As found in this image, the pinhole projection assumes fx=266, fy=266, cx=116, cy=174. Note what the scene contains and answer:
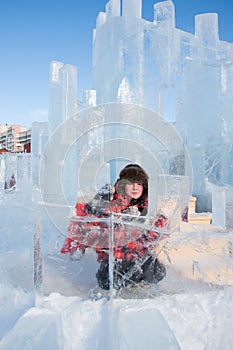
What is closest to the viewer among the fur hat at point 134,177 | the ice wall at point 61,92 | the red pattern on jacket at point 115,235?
the red pattern on jacket at point 115,235

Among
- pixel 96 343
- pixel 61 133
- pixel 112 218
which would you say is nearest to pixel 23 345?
pixel 96 343

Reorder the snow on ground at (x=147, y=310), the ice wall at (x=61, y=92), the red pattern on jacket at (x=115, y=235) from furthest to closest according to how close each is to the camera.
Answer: the ice wall at (x=61, y=92), the red pattern on jacket at (x=115, y=235), the snow on ground at (x=147, y=310)

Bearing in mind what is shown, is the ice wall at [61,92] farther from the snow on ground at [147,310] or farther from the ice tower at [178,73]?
the snow on ground at [147,310]

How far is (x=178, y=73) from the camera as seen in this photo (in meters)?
6.04

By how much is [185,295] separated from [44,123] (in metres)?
6.94

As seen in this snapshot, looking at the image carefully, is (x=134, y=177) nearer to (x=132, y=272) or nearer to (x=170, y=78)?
(x=132, y=272)

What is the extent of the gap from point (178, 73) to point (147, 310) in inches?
226

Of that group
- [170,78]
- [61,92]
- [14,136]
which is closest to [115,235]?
[170,78]

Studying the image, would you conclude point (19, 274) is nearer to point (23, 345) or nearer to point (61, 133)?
point (23, 345)

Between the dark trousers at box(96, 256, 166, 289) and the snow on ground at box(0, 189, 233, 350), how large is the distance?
0.05m

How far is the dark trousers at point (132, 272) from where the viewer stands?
142 centimetres

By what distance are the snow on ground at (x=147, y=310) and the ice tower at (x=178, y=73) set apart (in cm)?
384

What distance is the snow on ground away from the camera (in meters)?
1.13

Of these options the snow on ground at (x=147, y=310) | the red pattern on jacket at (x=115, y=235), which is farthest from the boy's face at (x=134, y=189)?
the snow on ground at (x=147, y=310)
